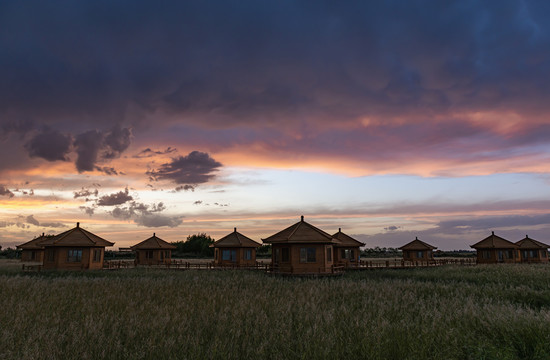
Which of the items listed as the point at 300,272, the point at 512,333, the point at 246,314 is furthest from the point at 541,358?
the point at 300,272

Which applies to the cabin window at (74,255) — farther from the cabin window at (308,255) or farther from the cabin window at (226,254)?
the cabin window at (308,255)

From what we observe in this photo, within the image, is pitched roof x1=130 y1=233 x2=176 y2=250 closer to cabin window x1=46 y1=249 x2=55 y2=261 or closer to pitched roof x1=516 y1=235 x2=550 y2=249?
cabin window x1=46 y1=249 x2=55 y2=261

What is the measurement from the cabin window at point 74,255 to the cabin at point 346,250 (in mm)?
28514

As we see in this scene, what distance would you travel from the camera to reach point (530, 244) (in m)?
52.3

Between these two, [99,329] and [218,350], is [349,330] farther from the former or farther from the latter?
[99,329]

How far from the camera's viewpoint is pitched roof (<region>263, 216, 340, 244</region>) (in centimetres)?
2967

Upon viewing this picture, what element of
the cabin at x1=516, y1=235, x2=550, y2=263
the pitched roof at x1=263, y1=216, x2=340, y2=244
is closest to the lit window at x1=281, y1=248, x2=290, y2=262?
the pitched roof at x1=263, y1=216, x2=340, y2=244

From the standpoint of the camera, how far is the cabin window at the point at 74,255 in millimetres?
36969

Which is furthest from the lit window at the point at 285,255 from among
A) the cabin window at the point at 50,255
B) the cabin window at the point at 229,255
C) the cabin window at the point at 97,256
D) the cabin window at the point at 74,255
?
the cabin window at the point at 50,255

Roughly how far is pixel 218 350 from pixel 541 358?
6069mm

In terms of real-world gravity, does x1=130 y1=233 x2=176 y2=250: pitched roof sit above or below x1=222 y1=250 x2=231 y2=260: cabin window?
above

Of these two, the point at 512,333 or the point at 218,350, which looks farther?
the point at 512,333

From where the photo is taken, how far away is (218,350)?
6410 mm

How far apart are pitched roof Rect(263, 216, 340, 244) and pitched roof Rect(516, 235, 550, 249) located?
3856cm
